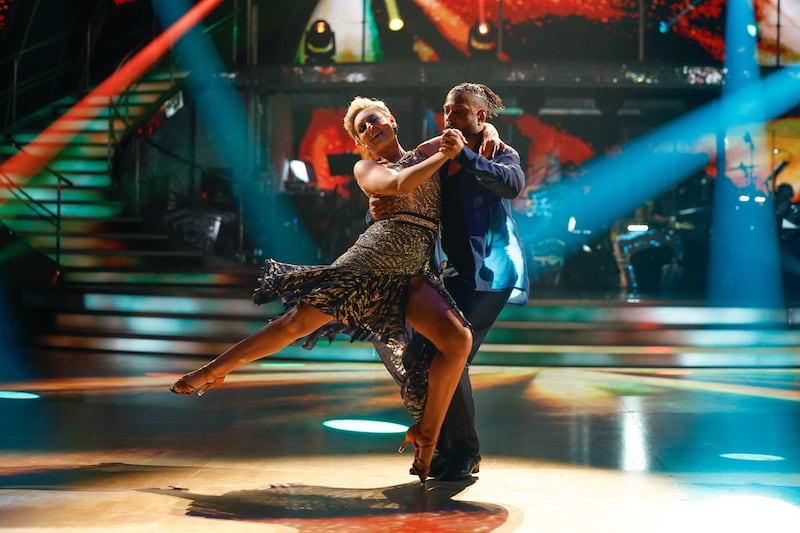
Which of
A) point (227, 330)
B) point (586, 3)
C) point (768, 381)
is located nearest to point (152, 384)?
point (227, 330)

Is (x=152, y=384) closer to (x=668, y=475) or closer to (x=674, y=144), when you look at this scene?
(x=668, y=475)

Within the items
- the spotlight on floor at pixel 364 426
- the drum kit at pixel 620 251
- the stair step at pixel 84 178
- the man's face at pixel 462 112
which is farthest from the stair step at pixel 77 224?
the man's face at pixel 462 112

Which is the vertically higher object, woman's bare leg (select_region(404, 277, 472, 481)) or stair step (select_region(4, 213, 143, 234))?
stair step (select_region(4, 213, 143, 234))

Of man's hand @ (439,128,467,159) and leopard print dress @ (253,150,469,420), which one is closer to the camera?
man's hand @ (439,128,467,159)

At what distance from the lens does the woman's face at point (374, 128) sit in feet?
11.7

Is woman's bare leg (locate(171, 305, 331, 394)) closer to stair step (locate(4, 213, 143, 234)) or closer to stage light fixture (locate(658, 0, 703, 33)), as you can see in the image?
stair step (locate(4, 213, 143, 234))

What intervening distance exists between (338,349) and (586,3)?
26.7 ft

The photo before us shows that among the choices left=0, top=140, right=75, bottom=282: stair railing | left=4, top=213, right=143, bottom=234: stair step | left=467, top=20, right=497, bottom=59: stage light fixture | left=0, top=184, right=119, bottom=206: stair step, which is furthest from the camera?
left=467, top=20, right=497, bottom=59: stage light fixture

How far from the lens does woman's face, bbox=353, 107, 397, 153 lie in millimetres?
3557

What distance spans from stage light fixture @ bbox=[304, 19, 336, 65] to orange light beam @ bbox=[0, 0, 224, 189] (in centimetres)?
142

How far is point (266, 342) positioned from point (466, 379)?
2.62 feet

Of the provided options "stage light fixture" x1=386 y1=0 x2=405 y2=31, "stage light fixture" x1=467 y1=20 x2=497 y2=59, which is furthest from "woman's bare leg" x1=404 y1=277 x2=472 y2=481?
"stage light fixture" x1=386 y1=0 x2=405 y2=31

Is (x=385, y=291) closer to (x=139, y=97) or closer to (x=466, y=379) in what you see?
(x=466, y=379)

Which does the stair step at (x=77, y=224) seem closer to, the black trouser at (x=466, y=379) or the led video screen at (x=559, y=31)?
the led video screen at (x=559, y=31)
